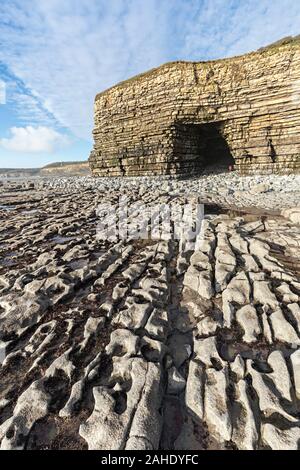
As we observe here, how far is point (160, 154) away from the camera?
25516 mm

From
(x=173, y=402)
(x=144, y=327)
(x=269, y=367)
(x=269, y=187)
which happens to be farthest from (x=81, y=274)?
(x=269, y=187)

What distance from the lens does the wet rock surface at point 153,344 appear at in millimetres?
2779

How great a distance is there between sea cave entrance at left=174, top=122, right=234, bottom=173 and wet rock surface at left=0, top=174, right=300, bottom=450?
66.0 ft

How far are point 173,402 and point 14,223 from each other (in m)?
10.6

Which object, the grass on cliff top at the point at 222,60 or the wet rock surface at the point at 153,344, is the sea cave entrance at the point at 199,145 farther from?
the wet rock surface at the point at 153,344

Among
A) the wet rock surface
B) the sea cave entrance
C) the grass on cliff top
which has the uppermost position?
the grass on cliff top

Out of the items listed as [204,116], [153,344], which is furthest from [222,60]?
[153,344]

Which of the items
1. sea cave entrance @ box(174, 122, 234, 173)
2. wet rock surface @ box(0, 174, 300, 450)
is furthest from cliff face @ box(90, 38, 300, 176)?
wet rock surface @ box(0, 174, 300, 450)

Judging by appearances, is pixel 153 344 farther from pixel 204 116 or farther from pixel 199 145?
→ pixel 199 145

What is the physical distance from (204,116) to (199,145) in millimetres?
3595

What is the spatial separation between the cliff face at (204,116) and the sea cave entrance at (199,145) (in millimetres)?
100

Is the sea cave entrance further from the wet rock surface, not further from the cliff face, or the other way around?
the wet rock surface

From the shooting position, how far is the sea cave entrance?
25766mm

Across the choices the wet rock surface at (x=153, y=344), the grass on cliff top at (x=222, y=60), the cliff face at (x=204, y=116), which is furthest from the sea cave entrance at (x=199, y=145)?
the wet rock surface at (x=153, y=344)
